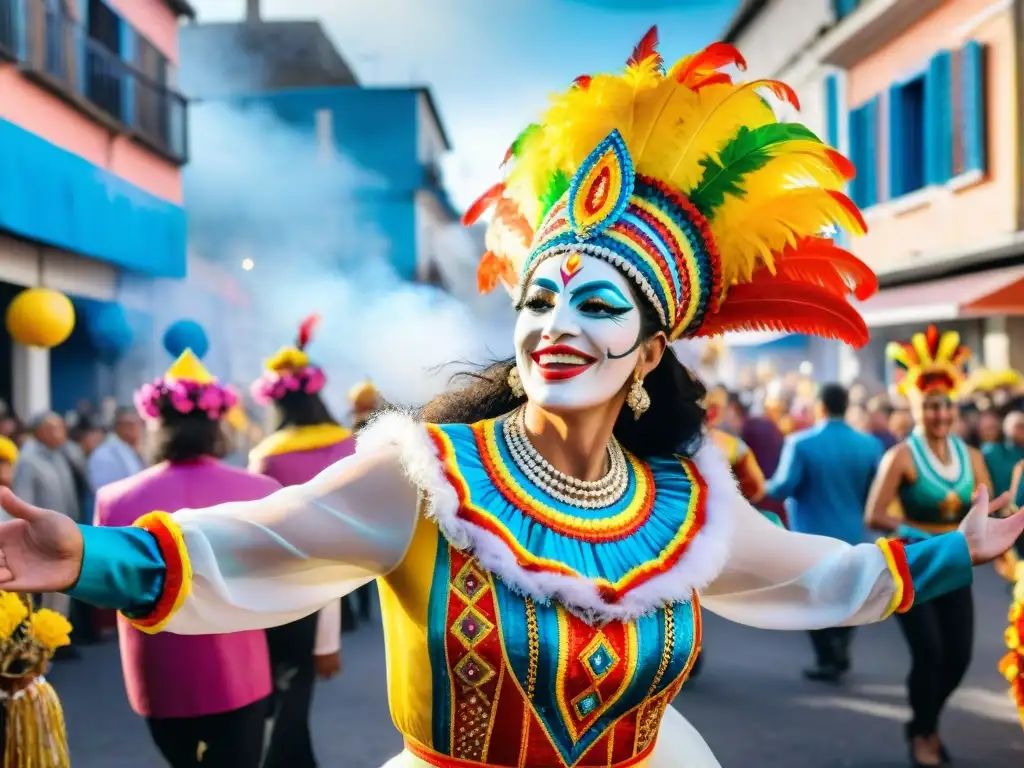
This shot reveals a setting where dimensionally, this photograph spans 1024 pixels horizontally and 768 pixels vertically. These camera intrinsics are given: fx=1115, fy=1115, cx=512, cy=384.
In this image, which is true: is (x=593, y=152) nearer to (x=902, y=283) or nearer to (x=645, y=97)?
(x=645, y=97)

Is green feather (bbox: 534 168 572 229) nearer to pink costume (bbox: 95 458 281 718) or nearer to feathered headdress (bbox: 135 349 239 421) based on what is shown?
pink costume (bbox: 95 458 281 718)

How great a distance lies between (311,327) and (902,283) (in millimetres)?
10629

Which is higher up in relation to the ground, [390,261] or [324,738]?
[390,261]

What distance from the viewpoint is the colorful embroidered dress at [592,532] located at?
214 centimetres

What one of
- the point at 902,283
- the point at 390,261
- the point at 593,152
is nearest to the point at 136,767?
the point at 593,152

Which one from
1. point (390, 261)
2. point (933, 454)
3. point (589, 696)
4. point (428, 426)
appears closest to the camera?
point (589, 696)

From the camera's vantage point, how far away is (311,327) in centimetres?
638

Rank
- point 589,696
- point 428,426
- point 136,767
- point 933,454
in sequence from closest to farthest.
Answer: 1. point 589,696
2. point 428,426
3. point 136,767
4. point 933,454

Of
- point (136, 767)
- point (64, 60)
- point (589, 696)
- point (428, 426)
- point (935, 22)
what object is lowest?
point (136, 767)

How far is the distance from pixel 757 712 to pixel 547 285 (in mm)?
4128

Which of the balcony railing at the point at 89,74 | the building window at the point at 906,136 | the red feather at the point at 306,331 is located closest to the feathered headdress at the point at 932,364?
the red feather at the point at 306,331

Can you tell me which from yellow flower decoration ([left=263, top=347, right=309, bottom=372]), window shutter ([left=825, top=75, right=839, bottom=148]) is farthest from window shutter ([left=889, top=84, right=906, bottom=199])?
yellow flower decoration ([left=263, top=347, right=309, bottom=372])

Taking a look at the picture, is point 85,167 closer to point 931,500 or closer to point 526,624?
point 931,500

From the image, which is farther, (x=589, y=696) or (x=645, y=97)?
(x=645, y=97)
